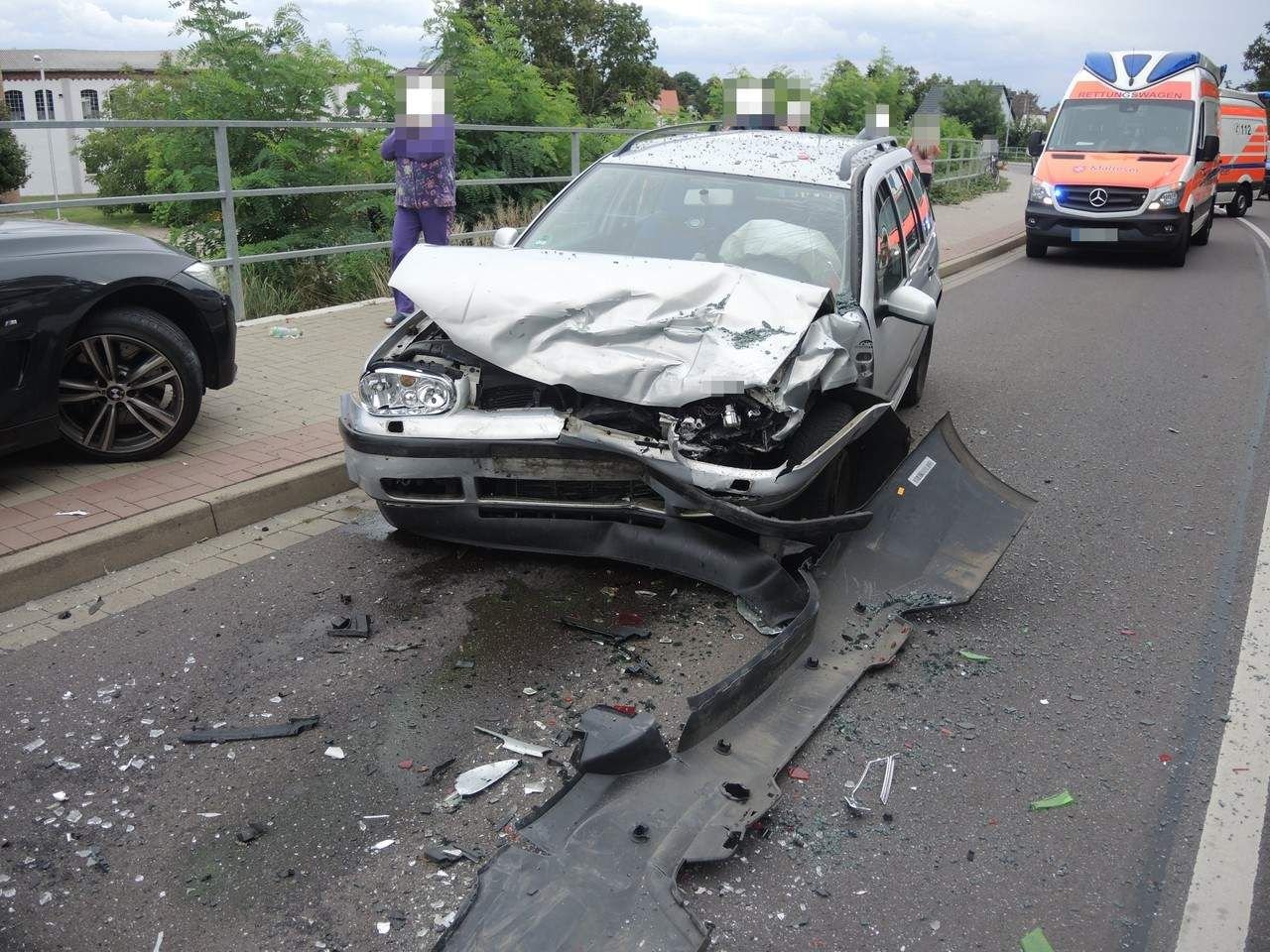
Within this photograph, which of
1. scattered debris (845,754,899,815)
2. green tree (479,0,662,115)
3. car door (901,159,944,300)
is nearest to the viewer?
scattered debris (845,754,899,815)

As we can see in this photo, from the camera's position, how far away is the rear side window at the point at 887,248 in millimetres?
5664

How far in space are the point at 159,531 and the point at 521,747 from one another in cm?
242

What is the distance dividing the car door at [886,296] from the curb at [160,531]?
9.40 ft

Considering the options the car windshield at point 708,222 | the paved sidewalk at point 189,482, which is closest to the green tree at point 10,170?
the paved sidewalk at point 189,482

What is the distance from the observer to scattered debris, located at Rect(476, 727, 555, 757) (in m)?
3.50

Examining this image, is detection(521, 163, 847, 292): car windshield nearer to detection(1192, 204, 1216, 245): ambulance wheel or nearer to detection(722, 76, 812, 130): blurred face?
detection(722, 76, 812, 130): blurred face

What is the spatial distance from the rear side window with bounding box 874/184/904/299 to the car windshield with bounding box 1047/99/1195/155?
39.3 ft

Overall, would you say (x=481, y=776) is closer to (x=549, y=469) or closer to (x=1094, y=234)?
(x=549, y=469)

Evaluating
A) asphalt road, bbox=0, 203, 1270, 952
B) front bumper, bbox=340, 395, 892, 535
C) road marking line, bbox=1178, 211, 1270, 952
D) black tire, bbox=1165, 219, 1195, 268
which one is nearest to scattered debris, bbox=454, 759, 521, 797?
asphalt road, bbox=0, 203, 1270, 952

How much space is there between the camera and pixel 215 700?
3.82 metres

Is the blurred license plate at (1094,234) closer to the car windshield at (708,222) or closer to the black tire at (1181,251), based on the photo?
the black tire at (1181,251)

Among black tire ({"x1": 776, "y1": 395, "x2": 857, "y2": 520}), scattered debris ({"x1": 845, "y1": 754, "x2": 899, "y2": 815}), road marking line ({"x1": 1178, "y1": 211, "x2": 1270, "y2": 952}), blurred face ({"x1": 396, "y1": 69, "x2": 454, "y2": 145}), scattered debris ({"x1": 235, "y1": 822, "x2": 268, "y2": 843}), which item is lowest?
road marking line ({"x1": 1178, "y1": 211, "x2": 1270, "y2": 952})

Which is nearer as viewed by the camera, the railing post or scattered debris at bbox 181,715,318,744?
scattered debris at bbox 181,715,318,744

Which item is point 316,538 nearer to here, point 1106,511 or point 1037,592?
point 1037,592
